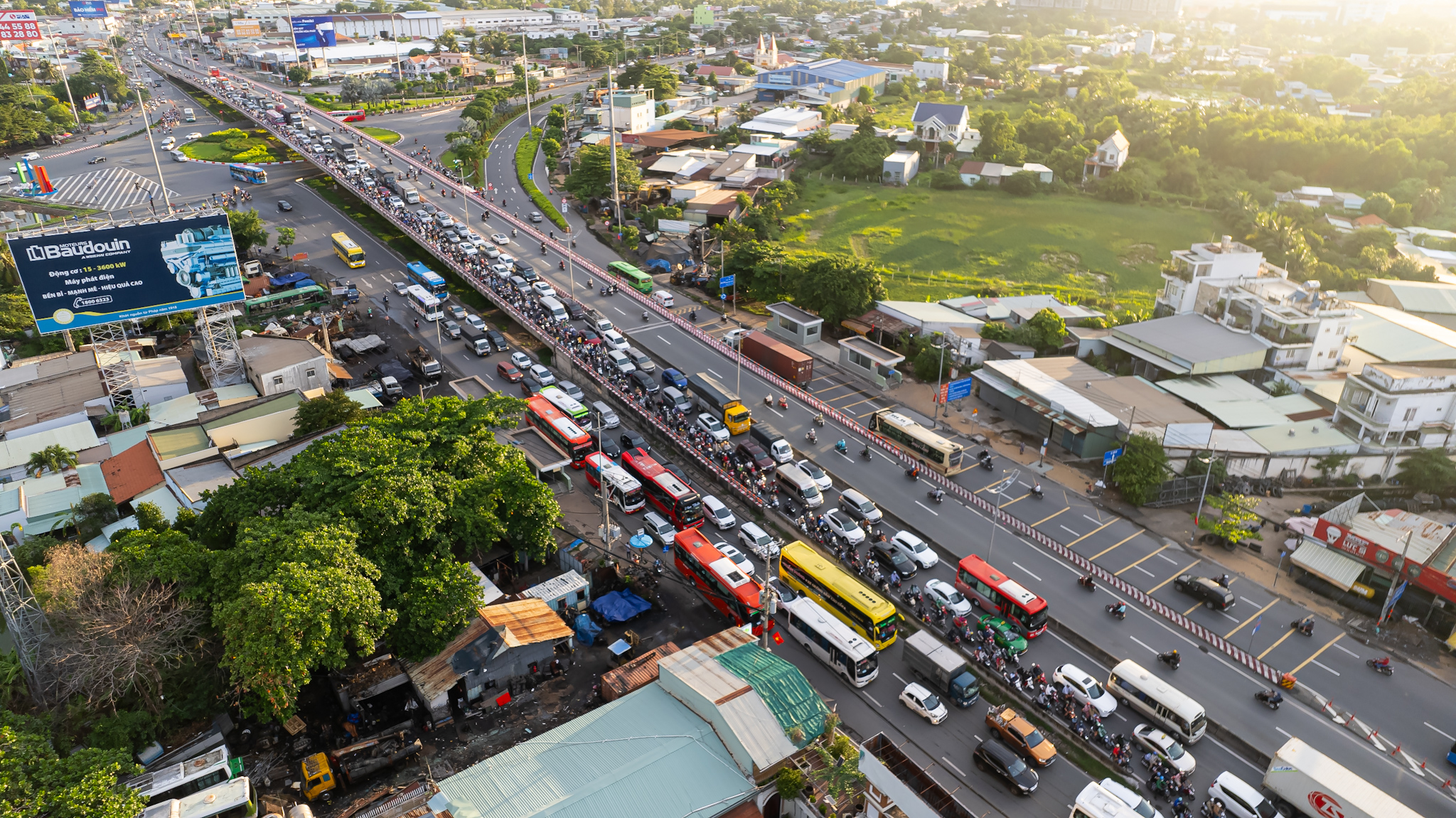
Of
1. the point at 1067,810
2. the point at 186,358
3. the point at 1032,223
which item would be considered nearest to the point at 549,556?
the point at 1067,810

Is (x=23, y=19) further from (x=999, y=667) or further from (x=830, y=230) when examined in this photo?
(x=999, y=667)

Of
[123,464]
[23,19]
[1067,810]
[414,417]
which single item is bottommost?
[1067,810]

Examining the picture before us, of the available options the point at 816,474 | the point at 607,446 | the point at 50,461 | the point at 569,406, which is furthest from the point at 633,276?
the point at 50,461

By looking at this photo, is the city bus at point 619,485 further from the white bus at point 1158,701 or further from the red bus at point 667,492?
the white bus at point 1158,701

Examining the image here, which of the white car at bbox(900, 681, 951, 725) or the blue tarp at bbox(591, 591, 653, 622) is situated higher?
the blue tarp at bbox(591, 591, 653, 622)

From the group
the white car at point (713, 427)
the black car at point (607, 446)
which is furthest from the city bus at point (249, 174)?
the white car at point (713, 427)

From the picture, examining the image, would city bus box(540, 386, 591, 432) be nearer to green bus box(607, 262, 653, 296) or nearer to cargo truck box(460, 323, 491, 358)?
cargo truck box(460, 323, 491, 358)

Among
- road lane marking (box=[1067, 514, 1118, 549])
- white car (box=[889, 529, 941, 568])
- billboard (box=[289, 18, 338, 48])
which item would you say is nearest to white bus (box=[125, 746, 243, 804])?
white car (box=[889, 529, 941, 568])
